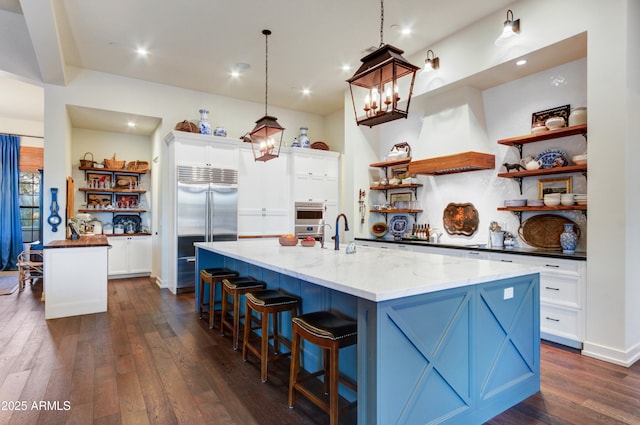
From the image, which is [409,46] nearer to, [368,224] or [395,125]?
[395,125]

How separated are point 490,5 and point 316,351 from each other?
155 inches

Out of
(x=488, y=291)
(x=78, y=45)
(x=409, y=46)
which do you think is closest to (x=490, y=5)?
(x=409, y=46)

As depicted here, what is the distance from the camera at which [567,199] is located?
360cm

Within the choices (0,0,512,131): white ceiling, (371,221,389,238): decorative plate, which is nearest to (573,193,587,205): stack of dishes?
(0,0,512,131): white ceiling

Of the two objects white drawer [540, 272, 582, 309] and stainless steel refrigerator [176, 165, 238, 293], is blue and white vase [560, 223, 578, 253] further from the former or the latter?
stainless steel refrigerator [176, 165, 238, 293]

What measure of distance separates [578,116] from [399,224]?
2900 millimetres

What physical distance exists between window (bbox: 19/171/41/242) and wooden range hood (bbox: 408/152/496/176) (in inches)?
328

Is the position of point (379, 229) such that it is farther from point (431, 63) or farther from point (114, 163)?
point (114, 163)

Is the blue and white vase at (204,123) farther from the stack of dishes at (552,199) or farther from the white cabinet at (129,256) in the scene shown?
the stack of dishes at (552,199)

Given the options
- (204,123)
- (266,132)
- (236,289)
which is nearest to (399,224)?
(266,132)

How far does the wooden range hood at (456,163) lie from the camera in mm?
4281

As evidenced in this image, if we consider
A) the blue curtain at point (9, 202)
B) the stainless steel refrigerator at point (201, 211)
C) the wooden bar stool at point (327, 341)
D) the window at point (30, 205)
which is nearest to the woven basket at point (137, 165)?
the stainless steel refrigerator at point (201, 211)

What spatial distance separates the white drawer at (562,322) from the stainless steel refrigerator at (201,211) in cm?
450

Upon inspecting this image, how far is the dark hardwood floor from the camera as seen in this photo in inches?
84.0
